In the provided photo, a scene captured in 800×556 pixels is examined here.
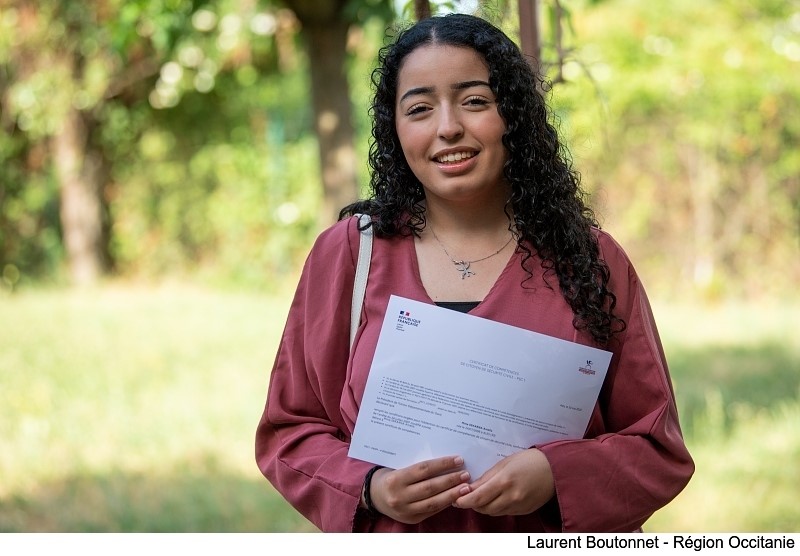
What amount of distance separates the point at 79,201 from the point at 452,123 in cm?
1196

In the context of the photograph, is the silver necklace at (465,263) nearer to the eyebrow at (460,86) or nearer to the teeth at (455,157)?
the teeth at (455,157)

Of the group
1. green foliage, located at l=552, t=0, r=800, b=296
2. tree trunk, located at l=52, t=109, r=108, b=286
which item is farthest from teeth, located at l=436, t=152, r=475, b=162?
tree trunk, located at l=52, t=109, r=108, b=286

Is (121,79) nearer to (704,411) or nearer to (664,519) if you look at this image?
(704,411)

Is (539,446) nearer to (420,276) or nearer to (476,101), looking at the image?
(420,276)

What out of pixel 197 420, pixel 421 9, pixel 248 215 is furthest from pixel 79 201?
pixel 421 9

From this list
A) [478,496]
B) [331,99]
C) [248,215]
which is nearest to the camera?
[478,496]

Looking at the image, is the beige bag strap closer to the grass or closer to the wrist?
the wrist

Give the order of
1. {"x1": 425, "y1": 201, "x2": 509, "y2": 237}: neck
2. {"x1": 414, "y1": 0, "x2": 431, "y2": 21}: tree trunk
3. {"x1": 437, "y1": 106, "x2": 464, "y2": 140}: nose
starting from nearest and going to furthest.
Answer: {"x1": 437, "y1": 106, "x2": 464, "y2": 140}: nose
{"x1": 425, "y1": 201, "x2": 509, "y2": 237}: neck
{"x1": 414, "y1": 0, "x2": 431, "y2": 21}: tree trunk

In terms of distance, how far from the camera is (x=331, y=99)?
8.47 metres

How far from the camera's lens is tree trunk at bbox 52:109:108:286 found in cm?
Result: 1298

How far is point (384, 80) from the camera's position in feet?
6.64

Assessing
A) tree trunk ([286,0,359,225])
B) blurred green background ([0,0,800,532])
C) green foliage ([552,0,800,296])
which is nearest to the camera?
blurred green background ([0,0,800,532])

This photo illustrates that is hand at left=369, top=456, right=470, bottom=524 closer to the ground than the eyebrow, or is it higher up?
closer to the ground

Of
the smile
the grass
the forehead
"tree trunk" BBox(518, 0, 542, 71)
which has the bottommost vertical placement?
the grass
